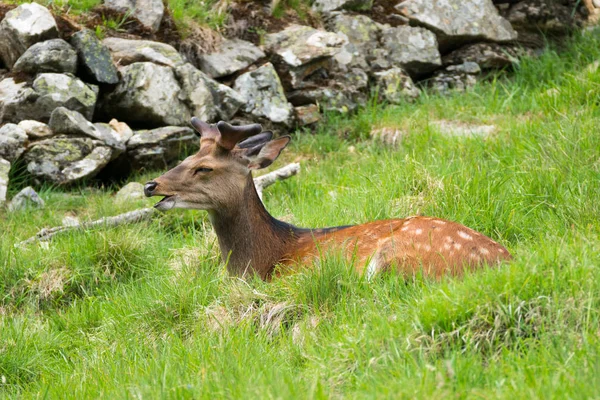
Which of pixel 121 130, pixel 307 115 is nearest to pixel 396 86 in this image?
pixel 307 115

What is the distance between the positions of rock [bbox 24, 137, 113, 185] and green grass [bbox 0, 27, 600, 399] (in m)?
0.20

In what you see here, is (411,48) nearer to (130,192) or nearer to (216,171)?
(130,192)

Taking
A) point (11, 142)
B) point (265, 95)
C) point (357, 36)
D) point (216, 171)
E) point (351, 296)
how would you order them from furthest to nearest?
1. point (357, 36)
2. point (265, 95)
3. point (11, 142)
4. point (216, 171)
5. point (351, 296)

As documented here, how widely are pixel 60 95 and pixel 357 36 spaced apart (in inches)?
161

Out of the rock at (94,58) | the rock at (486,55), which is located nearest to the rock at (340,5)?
the rock at (486,55)

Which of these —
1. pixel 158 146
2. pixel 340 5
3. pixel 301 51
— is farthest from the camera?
pixel 340 5

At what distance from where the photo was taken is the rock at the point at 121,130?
9297mm

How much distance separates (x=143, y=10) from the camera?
33.9ft

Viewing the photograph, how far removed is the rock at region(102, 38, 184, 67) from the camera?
32.1 ft

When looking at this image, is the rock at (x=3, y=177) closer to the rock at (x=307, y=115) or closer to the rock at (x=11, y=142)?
the rock at (x=11, y=142)

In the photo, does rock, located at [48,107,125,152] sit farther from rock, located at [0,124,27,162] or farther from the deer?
the deer

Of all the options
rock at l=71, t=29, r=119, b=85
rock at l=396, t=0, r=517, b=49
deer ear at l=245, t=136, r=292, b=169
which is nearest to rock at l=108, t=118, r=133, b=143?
rock at l=71, t=29, r=119, b=85

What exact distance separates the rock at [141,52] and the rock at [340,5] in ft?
7.98

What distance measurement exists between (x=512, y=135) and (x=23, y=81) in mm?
5069
